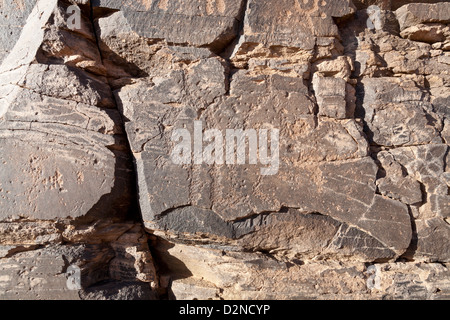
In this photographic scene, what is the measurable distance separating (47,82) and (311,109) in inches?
73.5

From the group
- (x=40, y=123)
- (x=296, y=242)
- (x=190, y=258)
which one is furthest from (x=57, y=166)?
(x=296, y=242)

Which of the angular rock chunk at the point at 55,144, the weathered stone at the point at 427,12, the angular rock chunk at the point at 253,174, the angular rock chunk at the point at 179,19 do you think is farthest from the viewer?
the weathered stone at the point at 427,12

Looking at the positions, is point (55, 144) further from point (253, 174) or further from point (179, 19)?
point (253, 174)

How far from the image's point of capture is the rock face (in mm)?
1978

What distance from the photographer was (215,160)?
6.79ft

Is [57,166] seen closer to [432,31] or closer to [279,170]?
[279,170]

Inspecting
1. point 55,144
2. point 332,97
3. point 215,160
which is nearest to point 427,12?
point 332,97

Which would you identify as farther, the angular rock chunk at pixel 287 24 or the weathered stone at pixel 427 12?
the weathered stone at pixel 427 12

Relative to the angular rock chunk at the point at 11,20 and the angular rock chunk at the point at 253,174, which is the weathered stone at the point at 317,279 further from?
the angular rock chunk at the point at 11,20

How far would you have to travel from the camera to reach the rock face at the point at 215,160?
6.49 feet

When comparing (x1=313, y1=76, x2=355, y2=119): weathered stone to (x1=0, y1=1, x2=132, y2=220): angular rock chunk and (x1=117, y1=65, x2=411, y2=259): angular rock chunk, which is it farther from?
(x1=0, y1=1, x2=132, y2=220): angular rock chunk

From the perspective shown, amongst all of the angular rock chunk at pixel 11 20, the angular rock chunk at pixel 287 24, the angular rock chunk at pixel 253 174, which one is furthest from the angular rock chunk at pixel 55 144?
the angular rock chunk at pixel 287 24

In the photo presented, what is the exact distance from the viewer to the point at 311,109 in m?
2.13

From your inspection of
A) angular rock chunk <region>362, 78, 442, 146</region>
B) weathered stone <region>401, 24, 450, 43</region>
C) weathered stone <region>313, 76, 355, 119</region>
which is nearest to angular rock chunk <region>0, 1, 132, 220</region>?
weathered stone <region>313, 76, 355, 119</region>
